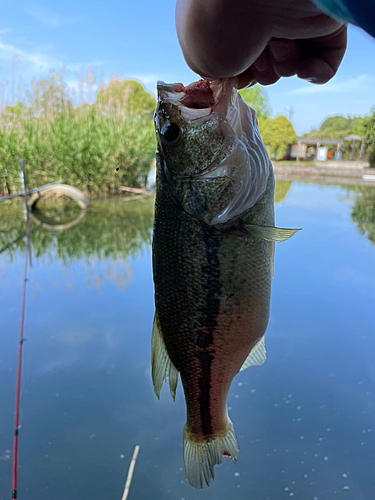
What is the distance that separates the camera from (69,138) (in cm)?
1159

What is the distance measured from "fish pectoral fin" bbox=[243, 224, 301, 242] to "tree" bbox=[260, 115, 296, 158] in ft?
136

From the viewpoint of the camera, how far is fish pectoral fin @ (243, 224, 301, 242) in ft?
3.38

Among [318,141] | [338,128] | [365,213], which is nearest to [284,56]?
[365,213]

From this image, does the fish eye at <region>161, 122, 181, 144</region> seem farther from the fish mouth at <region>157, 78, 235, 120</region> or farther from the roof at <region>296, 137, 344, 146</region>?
the roof at <region>296, 137, 344, 146</region>

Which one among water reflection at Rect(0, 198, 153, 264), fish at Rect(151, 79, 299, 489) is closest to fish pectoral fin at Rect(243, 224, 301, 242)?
fish at Rect(151, 79, 299, 489)

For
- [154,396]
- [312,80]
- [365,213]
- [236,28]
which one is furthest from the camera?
[365,213]

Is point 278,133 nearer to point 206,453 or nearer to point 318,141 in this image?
point 318,141

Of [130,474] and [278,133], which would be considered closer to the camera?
[130,474]

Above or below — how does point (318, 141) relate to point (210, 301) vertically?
above

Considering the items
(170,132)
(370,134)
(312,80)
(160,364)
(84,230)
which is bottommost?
(84,230)

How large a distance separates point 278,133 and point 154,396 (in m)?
41.1

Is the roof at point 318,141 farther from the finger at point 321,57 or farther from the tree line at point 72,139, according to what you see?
the finger at point 321,57

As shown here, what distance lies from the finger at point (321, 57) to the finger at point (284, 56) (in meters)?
0.02

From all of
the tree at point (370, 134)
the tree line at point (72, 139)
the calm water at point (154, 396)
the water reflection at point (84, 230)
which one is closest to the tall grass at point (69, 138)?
the tree line at point (72, 139)
